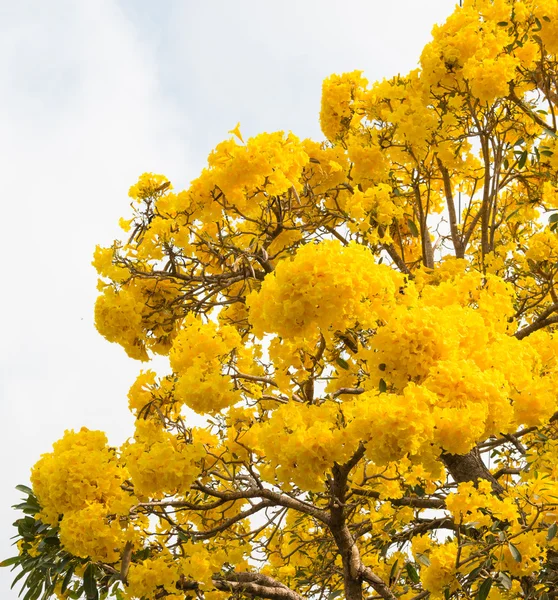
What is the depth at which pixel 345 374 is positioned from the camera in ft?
14.9

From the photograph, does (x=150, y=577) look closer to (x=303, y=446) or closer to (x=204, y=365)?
(x=204, y=365)

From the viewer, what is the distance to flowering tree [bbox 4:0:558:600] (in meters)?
2.97

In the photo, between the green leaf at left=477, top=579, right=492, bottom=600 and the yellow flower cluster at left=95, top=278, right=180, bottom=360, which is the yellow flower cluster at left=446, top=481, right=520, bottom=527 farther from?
the yellow flower cluster at left=95, top=278, right=180, bottom=360

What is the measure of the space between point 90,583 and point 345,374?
1.99 metres

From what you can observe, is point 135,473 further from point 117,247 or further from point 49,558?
point 117,247

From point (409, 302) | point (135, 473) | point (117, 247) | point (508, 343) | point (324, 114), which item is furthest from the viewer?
point (324, 114)

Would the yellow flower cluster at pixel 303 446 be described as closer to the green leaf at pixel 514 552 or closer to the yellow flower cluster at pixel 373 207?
the green leaf at pixel 514 552

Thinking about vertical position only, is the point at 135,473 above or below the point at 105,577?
above

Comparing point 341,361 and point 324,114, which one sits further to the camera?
point 324,114

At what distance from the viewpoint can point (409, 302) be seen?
3203 mm

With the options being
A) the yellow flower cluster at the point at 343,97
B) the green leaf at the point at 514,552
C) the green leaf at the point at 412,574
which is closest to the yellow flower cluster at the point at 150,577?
the green leaf at the point at 412,574

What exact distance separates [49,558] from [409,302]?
8.69 ft

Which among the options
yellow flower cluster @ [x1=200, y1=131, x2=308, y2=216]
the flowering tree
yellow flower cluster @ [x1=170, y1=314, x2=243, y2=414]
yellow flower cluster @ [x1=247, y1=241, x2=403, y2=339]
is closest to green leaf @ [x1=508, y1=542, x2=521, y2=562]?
the flowering tree

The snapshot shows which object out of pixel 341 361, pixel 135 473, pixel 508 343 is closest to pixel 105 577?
pixel 135 473
